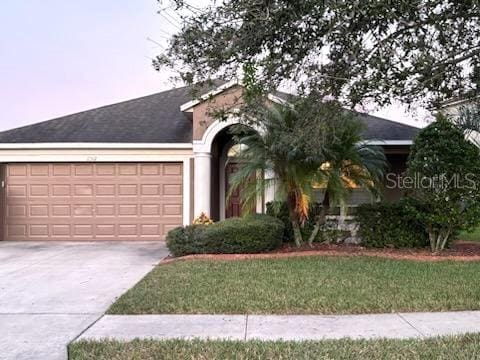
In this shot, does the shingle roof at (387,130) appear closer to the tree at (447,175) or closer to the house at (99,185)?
the house at (99,185)

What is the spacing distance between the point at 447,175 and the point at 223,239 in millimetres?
5079

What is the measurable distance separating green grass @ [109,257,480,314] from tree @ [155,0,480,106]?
292cm

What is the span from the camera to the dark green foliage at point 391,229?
40.9ft

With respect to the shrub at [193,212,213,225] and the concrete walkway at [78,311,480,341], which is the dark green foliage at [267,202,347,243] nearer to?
the shrub at [193,212,213,225]

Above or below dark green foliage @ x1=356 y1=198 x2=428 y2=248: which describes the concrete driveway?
below

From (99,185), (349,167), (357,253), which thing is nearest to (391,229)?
(357,253)

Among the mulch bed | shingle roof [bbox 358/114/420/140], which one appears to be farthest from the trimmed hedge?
shingle roof [bbox 358/114/420/140]

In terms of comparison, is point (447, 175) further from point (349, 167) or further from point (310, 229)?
point (310, 229)

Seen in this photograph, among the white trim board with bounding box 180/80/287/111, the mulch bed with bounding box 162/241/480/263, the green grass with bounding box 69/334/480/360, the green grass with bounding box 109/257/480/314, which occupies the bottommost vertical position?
the mulch bed with bounding box 162/241/480/263

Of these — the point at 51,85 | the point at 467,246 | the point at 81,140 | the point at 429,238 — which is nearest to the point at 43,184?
the point at 81,140

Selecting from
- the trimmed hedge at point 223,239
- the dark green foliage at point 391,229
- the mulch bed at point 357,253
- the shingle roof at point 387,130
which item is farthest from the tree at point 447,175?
the trimmed hedge at point 223,239

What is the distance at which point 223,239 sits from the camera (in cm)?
1148

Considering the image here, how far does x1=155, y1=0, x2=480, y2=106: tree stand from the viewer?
22.2 feet

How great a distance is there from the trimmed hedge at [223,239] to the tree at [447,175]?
360 centimetres
